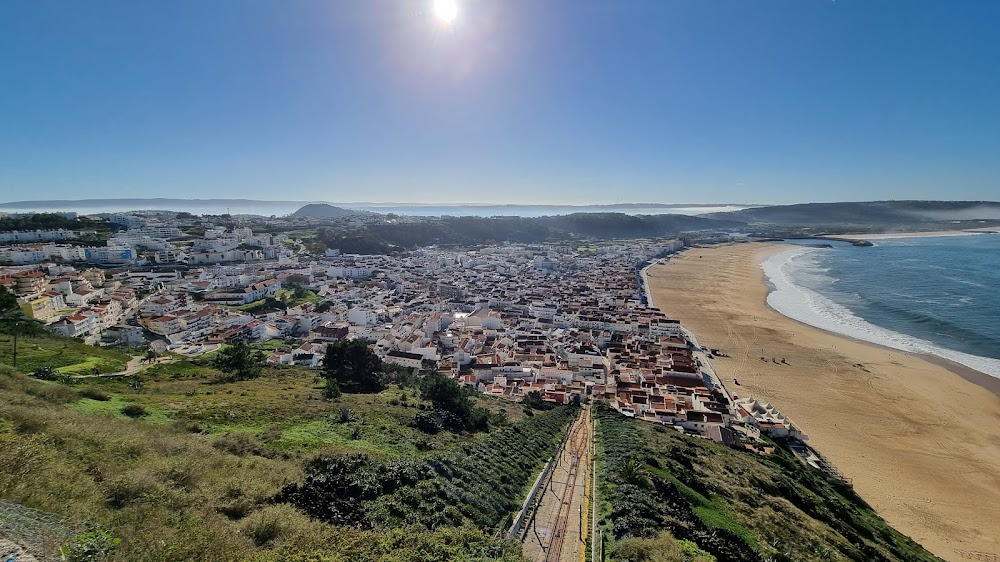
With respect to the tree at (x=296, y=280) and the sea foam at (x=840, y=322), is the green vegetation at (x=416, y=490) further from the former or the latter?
the tree at (x=296, y=280)

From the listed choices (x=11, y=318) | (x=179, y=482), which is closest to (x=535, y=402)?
(x=179, y=482)

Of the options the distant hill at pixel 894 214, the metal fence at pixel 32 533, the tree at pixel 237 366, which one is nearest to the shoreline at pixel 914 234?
the distant hill at pixel 894 214

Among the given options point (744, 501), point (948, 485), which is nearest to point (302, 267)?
point (744, 501)

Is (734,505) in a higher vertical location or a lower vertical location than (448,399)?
lower

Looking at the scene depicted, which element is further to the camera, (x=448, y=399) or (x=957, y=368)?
(x=957, y=368)

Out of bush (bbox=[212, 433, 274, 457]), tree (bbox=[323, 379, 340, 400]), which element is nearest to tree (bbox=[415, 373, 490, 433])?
tree (bbox=[323, 379, 340, 400])

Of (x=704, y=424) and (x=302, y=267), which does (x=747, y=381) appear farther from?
(x=302, y=267)

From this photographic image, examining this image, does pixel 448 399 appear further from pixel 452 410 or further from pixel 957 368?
pixel 957 368
